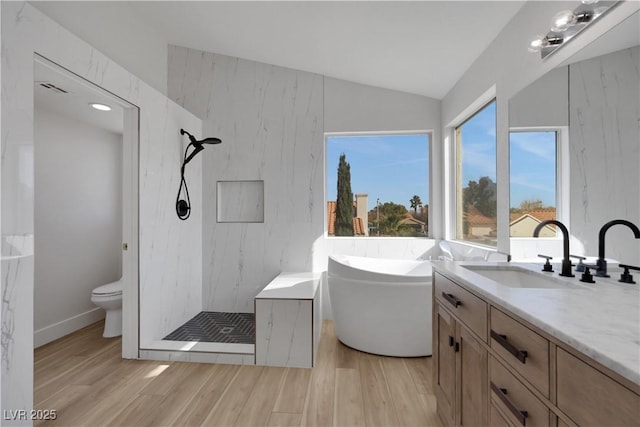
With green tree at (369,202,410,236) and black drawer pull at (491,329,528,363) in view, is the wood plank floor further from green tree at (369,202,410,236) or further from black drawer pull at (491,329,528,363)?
green tree at (369,202,410,236)

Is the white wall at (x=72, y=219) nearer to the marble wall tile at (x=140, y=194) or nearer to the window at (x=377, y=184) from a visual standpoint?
the marble wall tile at (x=140, y=194)

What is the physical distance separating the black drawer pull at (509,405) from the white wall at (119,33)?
322 cm

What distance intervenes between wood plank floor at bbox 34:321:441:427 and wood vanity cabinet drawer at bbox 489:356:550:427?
2.72ft

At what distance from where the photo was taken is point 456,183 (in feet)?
10.2

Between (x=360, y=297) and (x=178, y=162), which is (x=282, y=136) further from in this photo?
(x=360, y=297)

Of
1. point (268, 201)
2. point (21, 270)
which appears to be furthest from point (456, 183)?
point (21, 270)

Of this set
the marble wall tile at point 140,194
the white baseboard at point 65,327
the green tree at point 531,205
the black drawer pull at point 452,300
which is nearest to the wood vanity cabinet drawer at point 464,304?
the black drawer pull at point 452,300

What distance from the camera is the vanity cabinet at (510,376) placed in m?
0.60

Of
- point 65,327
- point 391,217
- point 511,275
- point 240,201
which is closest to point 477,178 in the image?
point 391,217

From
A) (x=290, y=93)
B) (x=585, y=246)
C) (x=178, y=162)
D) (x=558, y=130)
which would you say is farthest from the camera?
(x=290, y=93)

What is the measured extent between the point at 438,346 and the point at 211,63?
3.60 meters

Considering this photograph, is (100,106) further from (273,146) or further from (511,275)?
(511,275)

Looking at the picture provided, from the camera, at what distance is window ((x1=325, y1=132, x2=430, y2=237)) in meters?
3.33

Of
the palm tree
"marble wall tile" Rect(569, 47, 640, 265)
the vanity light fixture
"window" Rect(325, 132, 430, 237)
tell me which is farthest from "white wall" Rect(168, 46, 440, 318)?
"marble wall tile" Rect(569, 47, 640, 265)
